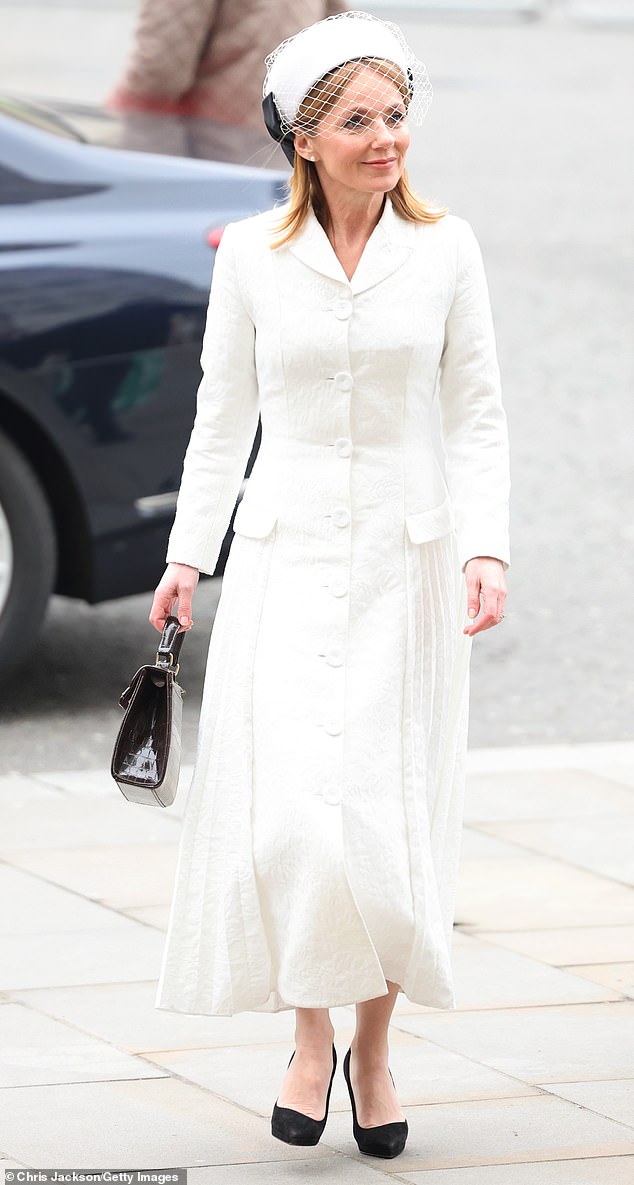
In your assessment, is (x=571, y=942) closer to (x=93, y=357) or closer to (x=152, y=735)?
(x=152, y=735)

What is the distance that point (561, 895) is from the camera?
16.0 feet

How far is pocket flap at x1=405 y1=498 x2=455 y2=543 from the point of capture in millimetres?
3539

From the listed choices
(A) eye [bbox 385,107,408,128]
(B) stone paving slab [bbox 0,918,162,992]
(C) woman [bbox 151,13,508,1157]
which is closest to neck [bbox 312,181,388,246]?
(C) woman [bbox 151,13,508,1157]

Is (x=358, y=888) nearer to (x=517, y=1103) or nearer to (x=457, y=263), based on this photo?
(x=517, y=1103)

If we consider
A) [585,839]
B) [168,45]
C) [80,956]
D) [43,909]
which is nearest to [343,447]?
[80,956]

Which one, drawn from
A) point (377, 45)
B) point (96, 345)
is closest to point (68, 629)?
point (96, 345)

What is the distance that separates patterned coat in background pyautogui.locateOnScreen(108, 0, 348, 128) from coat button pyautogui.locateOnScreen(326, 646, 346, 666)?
4.00 metres

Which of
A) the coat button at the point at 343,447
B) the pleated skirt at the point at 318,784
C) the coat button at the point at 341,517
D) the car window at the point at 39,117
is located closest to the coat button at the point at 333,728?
the pleated skirt at the point at 318,784

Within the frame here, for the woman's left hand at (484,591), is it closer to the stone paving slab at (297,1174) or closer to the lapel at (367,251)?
the lapel at (367,251)

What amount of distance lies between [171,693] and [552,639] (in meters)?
3.73

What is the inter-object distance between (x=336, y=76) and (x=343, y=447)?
1.92 feet

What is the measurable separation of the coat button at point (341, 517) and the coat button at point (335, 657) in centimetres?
20

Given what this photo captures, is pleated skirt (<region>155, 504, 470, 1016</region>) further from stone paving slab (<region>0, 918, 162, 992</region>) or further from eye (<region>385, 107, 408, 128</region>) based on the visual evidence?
stone paving slab (<region>0, 918, 162, 992</region>)

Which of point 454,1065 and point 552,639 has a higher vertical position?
point 552,639
